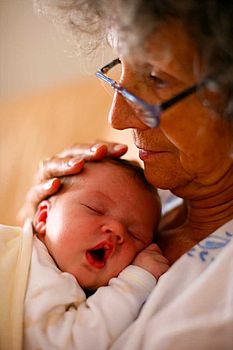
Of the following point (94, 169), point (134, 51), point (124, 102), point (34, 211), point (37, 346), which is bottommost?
point (37, 346)

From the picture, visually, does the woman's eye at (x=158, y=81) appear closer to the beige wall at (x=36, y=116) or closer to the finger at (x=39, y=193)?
the finger at (x=39, y=193)

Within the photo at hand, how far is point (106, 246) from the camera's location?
3.56ft

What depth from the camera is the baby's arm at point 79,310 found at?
3.10 ft

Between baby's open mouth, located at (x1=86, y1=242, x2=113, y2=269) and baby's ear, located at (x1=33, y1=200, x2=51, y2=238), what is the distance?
0.15 metres

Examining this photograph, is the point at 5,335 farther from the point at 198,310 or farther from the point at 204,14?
the point at 204,14

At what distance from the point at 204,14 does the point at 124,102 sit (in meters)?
0.31

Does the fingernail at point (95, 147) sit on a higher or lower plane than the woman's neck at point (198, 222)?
higher

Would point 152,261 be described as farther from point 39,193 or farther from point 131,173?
point 39,193

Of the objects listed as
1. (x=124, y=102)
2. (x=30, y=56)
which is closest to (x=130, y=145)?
(x=124, y=102)

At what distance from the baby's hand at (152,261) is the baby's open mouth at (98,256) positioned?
0.06 m

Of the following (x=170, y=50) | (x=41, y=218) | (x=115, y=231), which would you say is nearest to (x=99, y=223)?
(x=115, y=231)

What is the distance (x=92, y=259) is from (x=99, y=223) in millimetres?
77

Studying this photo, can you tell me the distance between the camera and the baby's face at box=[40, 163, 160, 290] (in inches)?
42.5

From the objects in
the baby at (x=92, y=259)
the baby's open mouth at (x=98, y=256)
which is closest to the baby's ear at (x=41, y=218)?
the baby at (x=92, y=259)
